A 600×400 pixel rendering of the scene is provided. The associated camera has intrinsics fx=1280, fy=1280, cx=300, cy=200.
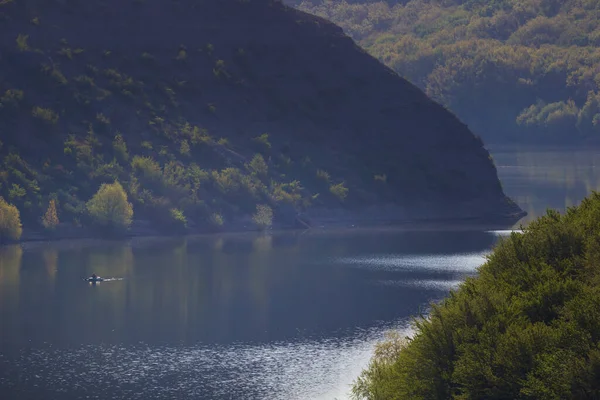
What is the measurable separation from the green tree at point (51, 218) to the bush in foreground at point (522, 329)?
293 ft

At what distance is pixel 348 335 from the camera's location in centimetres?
8900

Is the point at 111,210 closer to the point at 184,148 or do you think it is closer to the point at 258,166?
the point at 184,148

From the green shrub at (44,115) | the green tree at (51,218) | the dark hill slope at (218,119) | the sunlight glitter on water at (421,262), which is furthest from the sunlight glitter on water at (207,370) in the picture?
the green shrub at (44,115)

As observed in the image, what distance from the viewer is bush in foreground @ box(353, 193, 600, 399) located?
4694 cm

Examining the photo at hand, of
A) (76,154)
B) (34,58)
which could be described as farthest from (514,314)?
(34,58)

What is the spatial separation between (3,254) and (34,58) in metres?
45.0

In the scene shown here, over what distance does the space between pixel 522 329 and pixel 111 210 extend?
99716mm

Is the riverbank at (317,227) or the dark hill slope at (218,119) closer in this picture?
the riverbank at (317,227)

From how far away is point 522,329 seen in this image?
1957 inches

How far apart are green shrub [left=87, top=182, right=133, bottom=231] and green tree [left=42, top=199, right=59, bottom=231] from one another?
13.4 feet

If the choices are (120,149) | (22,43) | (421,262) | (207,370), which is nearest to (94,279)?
(421,262)

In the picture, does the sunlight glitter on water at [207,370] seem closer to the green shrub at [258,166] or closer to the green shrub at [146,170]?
the green shrub at [146,170]

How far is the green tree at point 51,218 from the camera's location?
470 feet

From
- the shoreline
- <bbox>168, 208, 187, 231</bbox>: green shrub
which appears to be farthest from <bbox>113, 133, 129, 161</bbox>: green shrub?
the shoreline
